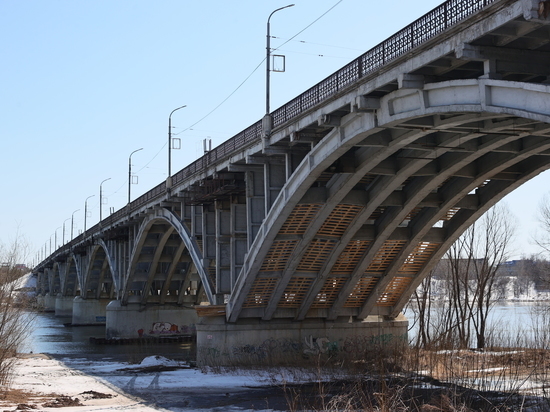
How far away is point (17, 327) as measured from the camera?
30.0 m

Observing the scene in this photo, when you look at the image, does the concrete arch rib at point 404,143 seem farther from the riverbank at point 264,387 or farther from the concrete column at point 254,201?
the riverbank at point 264,387

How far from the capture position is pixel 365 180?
2814 centimetres

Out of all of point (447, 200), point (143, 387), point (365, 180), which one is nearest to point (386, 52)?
point (365, 180)

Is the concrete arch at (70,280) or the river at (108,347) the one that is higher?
the concrete arch at (70,280)

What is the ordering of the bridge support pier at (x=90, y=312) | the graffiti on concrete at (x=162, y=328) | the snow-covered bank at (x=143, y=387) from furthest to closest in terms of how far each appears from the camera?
the bridge support pier at (x=90, y=312)
the graffiti on concrete at (x=162, y=328)
the snow-covered bank at (x=143, y=387)

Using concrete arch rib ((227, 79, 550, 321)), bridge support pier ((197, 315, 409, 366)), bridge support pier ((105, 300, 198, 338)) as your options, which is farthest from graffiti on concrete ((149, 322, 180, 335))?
concrete arch rib ((227, 79, 550, 321))

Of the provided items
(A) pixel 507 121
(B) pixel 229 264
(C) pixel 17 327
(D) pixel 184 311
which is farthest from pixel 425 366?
→ (D) pixel 184 311

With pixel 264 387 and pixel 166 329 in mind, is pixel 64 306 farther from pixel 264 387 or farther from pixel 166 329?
pixel 264 387

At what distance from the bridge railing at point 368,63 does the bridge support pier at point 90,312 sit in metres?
53.3

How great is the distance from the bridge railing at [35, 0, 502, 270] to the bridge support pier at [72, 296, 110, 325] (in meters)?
53.3

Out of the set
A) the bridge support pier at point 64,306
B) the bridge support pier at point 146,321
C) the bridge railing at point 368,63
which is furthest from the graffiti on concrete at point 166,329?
the bridge support pier at point 64,306

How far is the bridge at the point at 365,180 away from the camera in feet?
53.3

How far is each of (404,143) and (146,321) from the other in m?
41.9

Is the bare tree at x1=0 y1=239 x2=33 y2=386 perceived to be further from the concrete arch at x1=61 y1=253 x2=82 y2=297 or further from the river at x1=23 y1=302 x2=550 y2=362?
the concrete arch at x1=61 y1=253 x2=82 y2=297
